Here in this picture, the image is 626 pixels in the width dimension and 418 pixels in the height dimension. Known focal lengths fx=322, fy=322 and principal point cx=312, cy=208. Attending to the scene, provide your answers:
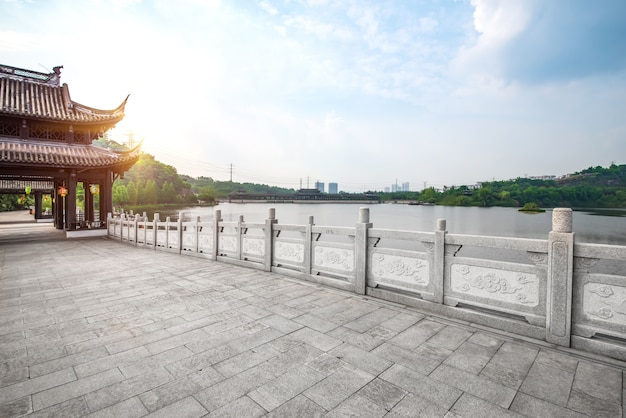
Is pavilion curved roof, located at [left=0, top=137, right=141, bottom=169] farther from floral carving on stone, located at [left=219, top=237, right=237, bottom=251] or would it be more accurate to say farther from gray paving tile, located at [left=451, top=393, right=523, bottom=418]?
gray paving tile, located at [left=451, top=393, right=523, bottom=418]

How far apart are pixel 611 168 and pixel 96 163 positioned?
111m

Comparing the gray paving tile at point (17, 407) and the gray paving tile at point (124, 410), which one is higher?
the gray paving tile at point (124, 410)

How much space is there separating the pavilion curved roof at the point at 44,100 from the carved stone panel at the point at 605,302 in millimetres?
19741

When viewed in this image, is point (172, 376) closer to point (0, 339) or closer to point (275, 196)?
point (0, 339)

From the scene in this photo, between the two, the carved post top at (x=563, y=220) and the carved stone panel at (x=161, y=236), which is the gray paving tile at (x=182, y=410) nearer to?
the carved post top at (x=563, y=220)

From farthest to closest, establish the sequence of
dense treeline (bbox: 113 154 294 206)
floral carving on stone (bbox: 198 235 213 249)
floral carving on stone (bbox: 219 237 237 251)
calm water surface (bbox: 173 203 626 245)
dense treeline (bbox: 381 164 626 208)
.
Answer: dense treeline (bbox: 381 164 626 208) → dense treeline (bbox: 113 154 294 206) → calm water surface (bbox: 173 203 626 245) → floral carving on stone (bbox: 198 235 213 249) → floral carving on stone (bbox: 219 237 237 251)

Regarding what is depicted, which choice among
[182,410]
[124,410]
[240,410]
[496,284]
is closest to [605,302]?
[496,284]

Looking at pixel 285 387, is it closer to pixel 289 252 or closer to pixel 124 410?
pixel 124 410

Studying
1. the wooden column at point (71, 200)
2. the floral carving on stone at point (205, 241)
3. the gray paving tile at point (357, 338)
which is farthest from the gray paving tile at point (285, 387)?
the wooden column at point (71, 200)

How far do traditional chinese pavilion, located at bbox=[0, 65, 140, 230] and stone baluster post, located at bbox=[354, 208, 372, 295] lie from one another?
15470 mm

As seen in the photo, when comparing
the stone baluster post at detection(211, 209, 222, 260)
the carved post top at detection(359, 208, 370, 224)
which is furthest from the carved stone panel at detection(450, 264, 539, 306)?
the stone baluster post at detection(211, 209, 222, 260)

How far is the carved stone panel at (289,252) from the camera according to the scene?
6.46 meters

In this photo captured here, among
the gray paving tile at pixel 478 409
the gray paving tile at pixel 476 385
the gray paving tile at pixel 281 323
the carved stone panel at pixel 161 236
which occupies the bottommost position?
the gray paving tile at pixel 281 323

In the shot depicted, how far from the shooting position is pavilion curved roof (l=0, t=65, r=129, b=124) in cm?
1527
